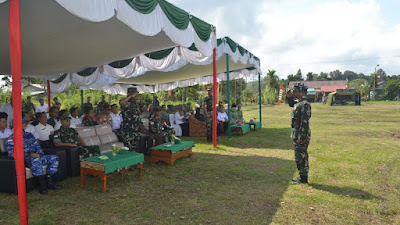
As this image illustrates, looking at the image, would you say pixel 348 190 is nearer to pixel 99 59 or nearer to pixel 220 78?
pixel 99 59

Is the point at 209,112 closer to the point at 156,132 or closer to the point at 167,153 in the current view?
the point at 156,132

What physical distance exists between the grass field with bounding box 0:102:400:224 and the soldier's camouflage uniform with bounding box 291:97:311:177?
1.59 feet

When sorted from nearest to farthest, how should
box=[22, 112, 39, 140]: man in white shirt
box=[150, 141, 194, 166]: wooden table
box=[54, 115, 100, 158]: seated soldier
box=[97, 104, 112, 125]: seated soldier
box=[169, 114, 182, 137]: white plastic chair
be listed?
box=[54, 115, 100, 158]: seated soldier → box=[22, 112, 39, 140]: man in white shirt → box=[150, 141, 194, 166]: wooden table → box=[97, 104, 112, 125]: seated soldier → box=[169, 114, 182, 137]: white plastic chair

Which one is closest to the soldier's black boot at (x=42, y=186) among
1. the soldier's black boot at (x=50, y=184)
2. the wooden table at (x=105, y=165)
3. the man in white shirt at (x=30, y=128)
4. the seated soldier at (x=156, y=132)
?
the soldier's black boot at (x=50, y=184)

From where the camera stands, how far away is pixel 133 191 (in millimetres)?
4422

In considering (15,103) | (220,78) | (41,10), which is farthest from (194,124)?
(15,103)

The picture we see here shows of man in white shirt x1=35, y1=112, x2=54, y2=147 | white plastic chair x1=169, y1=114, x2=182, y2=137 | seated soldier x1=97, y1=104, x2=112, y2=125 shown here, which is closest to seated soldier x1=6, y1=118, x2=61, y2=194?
man in white shirt x1=35, y1=112, x2=54, y2=147

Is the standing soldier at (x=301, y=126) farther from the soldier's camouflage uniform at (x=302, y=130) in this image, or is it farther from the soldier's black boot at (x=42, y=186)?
the soldier's black boot at (x=42, y=186)

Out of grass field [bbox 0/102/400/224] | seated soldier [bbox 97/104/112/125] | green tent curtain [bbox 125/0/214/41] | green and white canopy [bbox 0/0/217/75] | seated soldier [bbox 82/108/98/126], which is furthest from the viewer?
seated soldier [bbox 97/104/112/125]

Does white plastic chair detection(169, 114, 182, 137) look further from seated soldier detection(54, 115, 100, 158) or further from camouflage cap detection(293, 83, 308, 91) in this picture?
camouflage cap detection(293, 83, 308, 91)

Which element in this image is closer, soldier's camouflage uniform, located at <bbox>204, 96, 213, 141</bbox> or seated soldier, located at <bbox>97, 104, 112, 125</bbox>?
seated soldier, located at <bbox>97, 104, 112, 125</bbox>

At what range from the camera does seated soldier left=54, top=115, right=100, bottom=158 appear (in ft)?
17.3

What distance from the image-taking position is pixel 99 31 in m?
5.34

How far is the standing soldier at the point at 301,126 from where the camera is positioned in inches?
175
